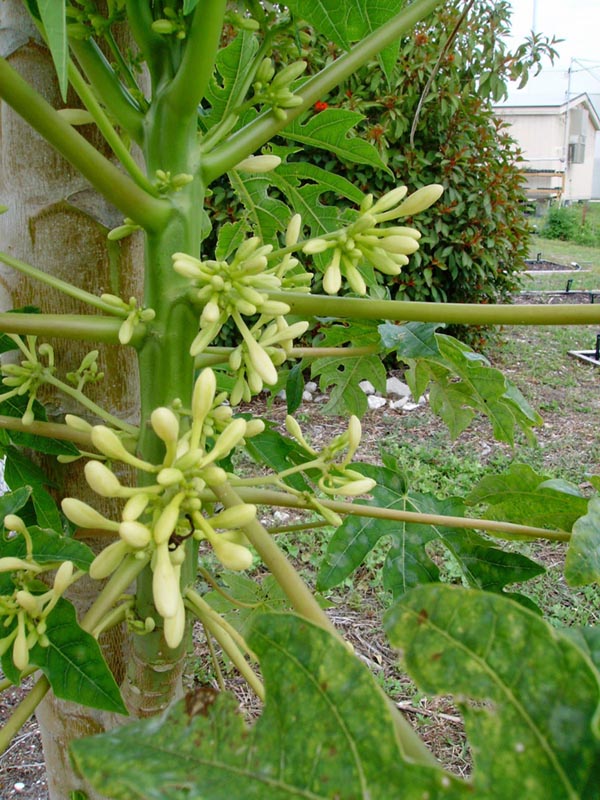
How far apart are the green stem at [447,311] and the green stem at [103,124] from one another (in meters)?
0.15

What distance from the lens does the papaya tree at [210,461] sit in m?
0.33

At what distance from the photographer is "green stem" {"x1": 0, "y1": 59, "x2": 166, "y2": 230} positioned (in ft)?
1.55

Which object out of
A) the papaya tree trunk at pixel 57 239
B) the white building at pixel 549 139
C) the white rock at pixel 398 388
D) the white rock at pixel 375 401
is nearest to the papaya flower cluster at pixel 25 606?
the papaya tree trunk at pixel 57 239

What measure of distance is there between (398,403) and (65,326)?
319cm

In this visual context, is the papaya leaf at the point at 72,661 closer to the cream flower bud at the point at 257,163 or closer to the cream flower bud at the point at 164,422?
the cream flower bud at the point at 164,422

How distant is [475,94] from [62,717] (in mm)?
4031

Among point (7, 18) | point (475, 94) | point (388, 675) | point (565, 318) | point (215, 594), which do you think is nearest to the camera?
point (565, 318)

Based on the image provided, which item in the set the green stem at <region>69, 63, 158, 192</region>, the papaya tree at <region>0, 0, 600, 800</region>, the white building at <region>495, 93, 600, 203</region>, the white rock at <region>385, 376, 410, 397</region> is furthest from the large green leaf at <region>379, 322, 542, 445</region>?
the white building at <region>495, 93, 600, 203</region>

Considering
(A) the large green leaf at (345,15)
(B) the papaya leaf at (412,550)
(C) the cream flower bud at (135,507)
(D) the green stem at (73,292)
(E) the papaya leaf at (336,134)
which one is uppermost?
(A) the large green leaf at (345,15)

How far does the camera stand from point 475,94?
4.00 m

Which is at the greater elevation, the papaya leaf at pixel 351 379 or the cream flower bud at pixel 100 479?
the cream flower bud at pixel 100 479

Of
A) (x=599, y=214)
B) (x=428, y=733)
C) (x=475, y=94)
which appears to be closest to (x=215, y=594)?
(x=428, y=733)

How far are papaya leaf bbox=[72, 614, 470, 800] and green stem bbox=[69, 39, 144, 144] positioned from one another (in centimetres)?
44

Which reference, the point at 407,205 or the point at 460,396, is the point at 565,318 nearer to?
the point at 407,205
